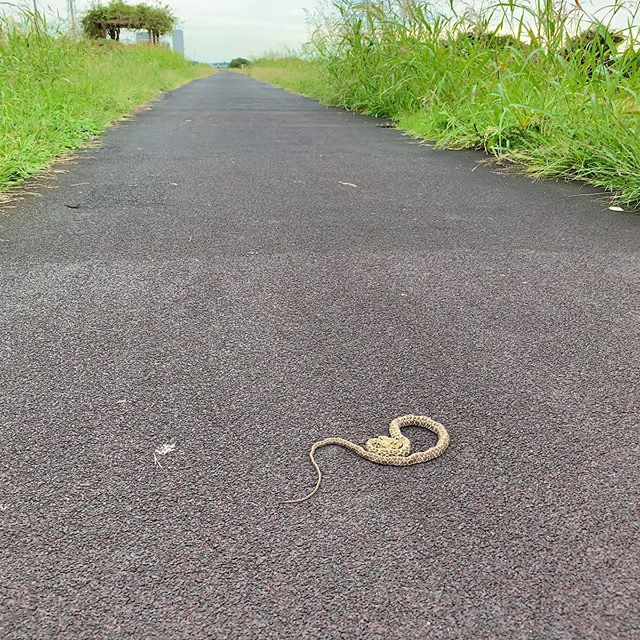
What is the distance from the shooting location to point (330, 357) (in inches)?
72.0

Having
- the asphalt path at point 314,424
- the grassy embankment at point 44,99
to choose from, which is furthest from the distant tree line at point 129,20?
Result: the asphalt path at point 314,424

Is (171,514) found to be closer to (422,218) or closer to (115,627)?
(115,627)

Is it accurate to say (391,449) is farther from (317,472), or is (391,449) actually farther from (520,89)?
(520,89)

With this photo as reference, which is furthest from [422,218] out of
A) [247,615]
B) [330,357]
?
[247,615]

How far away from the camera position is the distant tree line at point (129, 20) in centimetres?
2262

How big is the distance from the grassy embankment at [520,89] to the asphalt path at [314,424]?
3.81 ft

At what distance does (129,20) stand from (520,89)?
2312 cm

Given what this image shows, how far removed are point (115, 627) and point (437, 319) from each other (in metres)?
1.43

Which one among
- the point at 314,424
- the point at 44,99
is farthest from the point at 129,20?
the point at 314,424

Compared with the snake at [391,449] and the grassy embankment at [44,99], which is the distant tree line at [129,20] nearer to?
the grassy embankment at [44,99]

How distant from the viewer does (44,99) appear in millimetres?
5984

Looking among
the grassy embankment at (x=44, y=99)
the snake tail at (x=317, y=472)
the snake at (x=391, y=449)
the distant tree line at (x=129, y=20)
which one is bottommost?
the snake tail at (x=317, y=472)

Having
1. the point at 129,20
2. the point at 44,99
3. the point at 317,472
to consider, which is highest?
the point at 129,20

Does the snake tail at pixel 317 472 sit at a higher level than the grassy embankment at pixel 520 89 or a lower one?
lower
